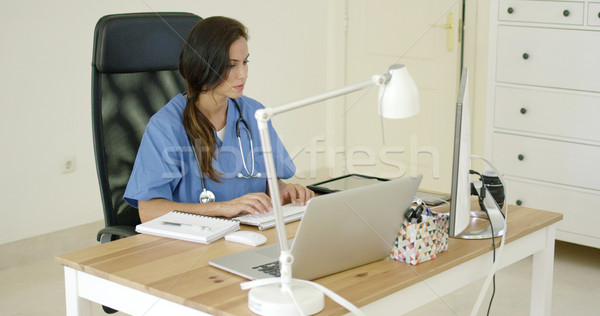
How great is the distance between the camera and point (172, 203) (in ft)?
6.47

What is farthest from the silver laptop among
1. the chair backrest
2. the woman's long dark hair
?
the chair backrest

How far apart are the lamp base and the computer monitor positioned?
467mm

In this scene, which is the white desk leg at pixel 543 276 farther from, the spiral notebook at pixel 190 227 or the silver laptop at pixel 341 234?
the spiral notebook at pixel 190 227

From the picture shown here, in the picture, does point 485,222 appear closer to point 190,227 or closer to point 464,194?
point 464,194

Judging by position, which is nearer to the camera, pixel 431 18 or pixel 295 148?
pixel 431 18

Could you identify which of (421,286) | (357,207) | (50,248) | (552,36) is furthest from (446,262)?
(50,248)

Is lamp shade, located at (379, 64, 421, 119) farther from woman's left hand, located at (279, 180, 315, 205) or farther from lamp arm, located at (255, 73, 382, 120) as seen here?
woman's left hand, located at (279, 180, 315, 205)

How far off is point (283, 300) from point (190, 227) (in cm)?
52

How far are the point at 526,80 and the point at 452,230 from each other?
1599 millimetres

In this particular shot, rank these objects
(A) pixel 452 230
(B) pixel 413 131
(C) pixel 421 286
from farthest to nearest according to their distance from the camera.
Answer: (B) pixel 413 131, (A) pixel 452 230, (C) pixel 421 286

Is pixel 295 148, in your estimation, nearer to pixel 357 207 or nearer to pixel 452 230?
pixel 452 230

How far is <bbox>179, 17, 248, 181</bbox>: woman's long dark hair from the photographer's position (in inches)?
81.3

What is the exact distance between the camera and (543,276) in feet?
6.44

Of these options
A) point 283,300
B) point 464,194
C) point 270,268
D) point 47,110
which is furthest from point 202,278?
point 47,110
